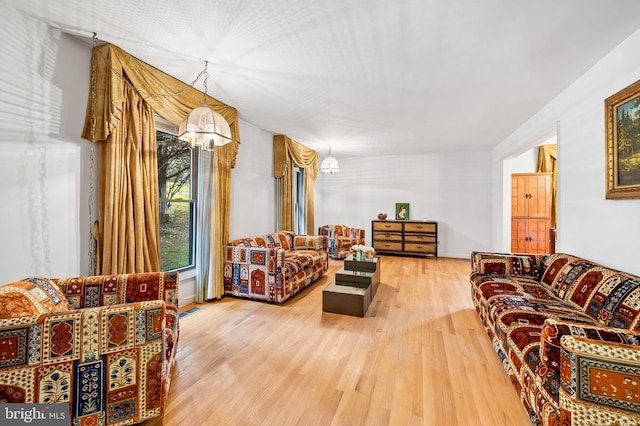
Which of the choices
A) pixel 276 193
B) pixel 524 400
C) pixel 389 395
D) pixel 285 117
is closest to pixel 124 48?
pixel 285 117

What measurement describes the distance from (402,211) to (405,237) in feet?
2.41

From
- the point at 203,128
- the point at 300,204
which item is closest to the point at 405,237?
the point at 300,204

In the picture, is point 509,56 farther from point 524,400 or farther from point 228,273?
point 228,273

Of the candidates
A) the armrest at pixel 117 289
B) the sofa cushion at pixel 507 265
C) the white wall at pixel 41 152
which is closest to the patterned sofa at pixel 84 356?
the armrest at pixel 117 289

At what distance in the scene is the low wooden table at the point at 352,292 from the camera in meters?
2.99

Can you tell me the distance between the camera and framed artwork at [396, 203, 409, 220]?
6.81 metres

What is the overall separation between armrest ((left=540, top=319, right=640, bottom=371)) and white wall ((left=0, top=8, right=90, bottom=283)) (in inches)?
133

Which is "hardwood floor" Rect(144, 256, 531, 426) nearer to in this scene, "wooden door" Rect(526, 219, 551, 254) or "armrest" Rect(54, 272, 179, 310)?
"armrest" Rect(54, 272, 179, 310)

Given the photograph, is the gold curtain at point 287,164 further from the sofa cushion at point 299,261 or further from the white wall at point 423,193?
the white wall at point 423,193

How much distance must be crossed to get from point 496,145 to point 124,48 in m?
6.69

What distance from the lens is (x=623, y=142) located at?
7.05 feet

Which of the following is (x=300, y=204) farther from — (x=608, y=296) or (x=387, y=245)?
(x=608, y=296)

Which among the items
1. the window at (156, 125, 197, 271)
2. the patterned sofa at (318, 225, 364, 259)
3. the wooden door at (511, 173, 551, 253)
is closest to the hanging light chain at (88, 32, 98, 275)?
the window at (156, 125, 197, 271)

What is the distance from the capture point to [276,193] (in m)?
5.23
